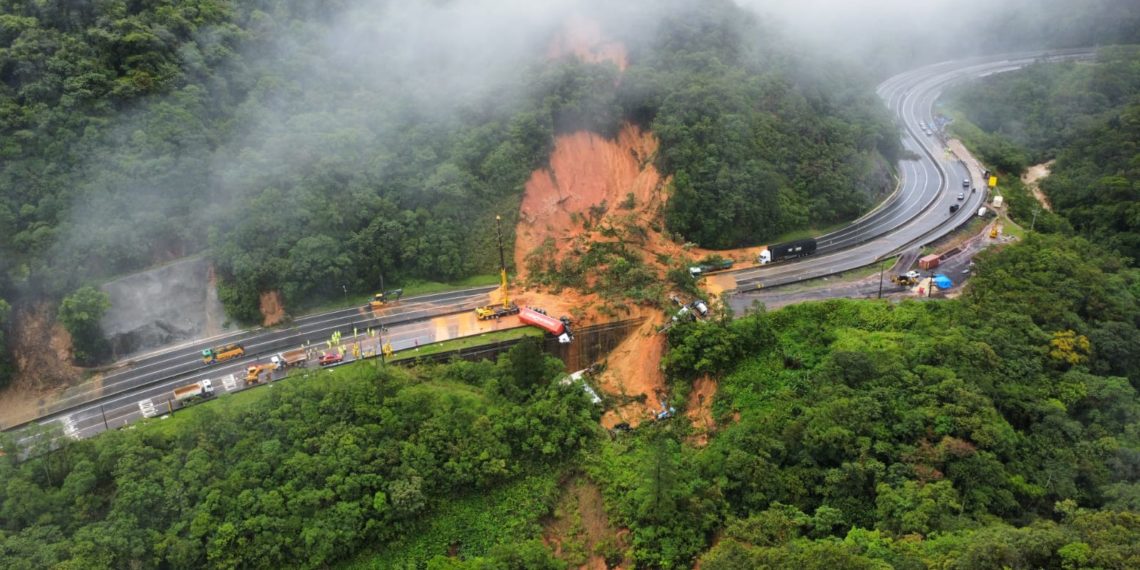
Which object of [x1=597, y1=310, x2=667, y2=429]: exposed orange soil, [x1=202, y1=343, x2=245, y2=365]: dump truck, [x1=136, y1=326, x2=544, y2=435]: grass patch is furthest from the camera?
[x1=202, y1=343, x2=245, y2=365]: dump truck

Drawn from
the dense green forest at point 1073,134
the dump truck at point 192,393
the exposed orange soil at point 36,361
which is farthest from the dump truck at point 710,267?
the exposed orange soil at point 36,361

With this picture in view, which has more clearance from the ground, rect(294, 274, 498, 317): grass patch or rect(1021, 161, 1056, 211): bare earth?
rect(294, 274, 498, 317): grass patch

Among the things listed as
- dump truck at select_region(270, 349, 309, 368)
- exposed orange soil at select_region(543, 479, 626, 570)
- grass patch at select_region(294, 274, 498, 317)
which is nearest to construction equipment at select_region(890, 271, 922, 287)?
exposed orange soil at select_region(543, 479, 626, 570)

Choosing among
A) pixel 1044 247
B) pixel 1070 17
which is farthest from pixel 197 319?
pixel 1070 17

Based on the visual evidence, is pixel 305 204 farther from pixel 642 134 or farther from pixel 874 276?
pixel 874 276

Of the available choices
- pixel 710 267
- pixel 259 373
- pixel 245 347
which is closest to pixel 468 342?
pixel 259 373

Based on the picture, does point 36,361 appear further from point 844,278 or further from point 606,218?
point 844,278

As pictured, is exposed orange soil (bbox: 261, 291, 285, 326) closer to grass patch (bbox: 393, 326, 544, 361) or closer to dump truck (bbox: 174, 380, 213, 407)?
dump truck (bbox: 174, 380, 213, 407)

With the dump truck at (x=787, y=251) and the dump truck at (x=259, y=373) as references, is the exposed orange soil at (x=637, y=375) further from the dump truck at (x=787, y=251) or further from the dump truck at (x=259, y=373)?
the dump truck at (x=259, y=373)
